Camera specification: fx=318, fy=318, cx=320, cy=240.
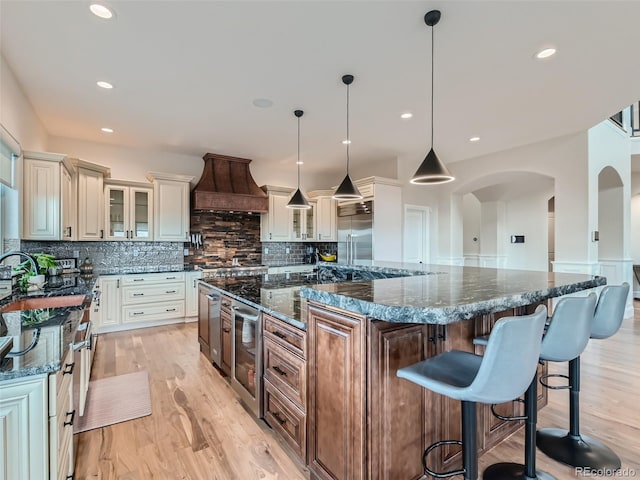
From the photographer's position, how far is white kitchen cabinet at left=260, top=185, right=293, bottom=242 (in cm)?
612

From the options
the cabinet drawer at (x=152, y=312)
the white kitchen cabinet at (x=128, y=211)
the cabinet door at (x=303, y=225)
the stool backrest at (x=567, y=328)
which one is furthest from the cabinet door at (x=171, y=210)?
the stool backrest at (x=567, y=328)

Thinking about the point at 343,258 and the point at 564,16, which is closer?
the point at 564,16

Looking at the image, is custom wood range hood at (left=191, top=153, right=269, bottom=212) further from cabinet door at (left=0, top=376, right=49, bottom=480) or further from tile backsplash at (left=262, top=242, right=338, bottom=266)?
cabinet door at (left=0, top=376, right=49, bottom=480)

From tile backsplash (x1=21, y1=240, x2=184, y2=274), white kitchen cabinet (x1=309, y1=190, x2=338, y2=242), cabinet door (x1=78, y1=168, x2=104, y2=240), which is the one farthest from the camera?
white kitchen cabinet (x1=309, y1=190, x2=338, y2=242)

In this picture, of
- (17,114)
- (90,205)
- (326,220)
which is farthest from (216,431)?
(326,220)

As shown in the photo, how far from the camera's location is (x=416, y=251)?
630 centimetres

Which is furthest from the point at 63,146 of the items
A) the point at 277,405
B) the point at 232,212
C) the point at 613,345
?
the point at 613,345

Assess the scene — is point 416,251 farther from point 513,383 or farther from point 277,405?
point 513,383

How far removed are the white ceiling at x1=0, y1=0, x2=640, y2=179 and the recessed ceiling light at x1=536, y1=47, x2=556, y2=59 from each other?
61 millimetres

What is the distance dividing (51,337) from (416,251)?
228 inches

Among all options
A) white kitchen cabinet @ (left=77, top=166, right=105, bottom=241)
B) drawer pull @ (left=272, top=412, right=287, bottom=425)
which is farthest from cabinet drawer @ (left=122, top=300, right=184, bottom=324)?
drawer pull @ (left=272, top=412, right=287, bottom=425)

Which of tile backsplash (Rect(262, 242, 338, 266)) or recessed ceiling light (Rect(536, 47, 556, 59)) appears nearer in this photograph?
recessed ceiling light (Rect(536, 47, 556, 59))

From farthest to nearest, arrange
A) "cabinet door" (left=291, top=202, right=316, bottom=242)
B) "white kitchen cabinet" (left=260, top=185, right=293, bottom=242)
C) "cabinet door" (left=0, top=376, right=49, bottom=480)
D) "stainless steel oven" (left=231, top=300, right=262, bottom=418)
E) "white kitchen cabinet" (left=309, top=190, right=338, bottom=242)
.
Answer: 1. "white kitchen cabinet" (left=309, top=190, right=338, bottom=242)
2. "cabinet door" (left=291, top=202, right=316, bottom=242)
3. "white kitchen cabinet" (left=260, top=185, right=293, bottom=242)
4. "stainless steel oven" (left=231, top=300, right=262, bottom=418)
5. "cabinet door" (left=0, top=376, right=49, bottom=480)

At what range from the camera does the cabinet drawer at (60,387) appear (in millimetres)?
1121
